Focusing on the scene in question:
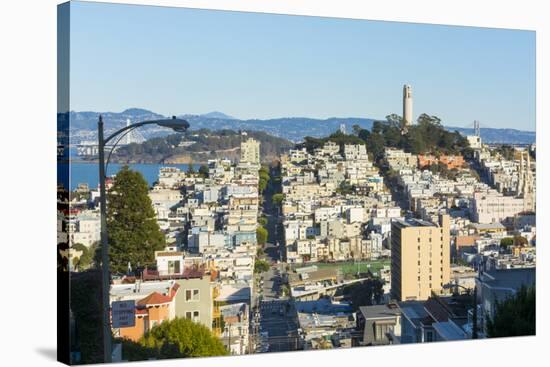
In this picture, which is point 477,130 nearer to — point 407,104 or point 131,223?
point 407,104

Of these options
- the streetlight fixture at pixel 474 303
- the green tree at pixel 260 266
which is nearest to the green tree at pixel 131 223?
the green tree at pixel 260 266

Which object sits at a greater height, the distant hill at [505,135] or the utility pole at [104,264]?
the distant hill at [505,135]

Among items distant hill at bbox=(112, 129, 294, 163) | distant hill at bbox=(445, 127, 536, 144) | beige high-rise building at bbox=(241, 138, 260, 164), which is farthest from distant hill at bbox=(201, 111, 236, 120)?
distant hill at bbox=(445, 127, 536, 144)

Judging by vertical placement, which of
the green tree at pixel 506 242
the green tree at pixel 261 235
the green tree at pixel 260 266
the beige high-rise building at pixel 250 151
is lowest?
the green tree at pixel 260 266

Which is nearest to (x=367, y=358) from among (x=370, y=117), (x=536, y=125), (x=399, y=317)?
(x=399, y=317)

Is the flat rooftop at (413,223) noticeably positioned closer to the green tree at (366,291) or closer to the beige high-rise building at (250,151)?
the green tree at (366,291)

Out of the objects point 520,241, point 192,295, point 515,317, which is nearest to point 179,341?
point 192,295

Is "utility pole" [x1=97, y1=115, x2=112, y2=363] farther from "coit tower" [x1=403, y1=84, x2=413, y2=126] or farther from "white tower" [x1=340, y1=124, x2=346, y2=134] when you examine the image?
"coit tower" [x1=403, y1=84, x2=413, y2=126]
